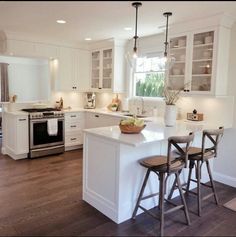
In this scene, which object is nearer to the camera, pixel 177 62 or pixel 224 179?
pixel 224 179

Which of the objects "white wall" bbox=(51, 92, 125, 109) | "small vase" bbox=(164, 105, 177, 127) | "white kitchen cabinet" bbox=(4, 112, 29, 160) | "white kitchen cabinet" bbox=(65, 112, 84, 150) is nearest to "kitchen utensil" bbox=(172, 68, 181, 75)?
"small vase" bbox=(164, 105, 177, 127)

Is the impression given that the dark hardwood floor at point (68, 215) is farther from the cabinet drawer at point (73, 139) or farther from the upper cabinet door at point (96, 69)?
the upper cabinet door at point (96, 69)

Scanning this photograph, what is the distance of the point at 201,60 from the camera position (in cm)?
378

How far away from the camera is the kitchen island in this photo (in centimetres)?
267

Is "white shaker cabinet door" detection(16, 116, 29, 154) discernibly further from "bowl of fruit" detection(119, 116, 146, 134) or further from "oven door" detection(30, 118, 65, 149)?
"bowl of fruit" detection(119, 116, 146, 134)

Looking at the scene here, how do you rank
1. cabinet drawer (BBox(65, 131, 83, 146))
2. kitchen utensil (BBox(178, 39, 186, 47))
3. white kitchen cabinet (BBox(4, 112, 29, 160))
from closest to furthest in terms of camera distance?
kitchen utensil (BBox(178, 39, 186, 47)) < white kitchen cabinet (BBox(4, 112, 29, 160)) < cabinet drawer (BBox(65, 131, 83, 146))

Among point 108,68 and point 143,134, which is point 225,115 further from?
point 108,68

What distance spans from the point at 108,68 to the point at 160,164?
11.8 feet

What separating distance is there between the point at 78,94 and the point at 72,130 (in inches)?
43.3

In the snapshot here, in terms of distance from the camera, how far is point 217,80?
3598 mm

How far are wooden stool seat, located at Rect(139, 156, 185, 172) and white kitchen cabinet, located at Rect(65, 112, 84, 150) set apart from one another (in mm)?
3204

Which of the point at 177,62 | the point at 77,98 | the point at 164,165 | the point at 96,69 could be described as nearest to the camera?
the point at 164,165

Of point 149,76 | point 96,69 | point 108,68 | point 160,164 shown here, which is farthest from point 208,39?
point 96,69

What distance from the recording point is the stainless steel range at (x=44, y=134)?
4.98 metres
